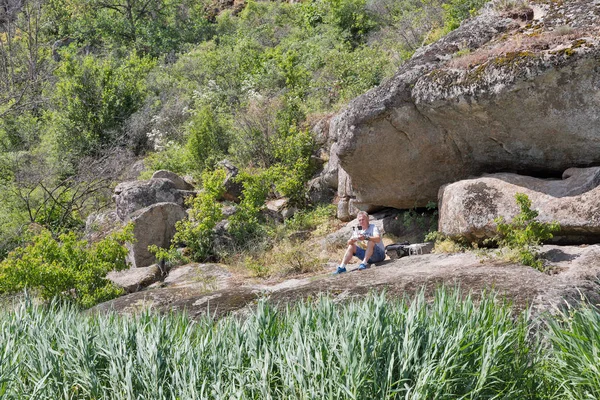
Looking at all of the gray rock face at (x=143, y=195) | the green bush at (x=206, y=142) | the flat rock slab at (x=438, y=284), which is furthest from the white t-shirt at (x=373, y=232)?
the green bush at (x=206, y=142)

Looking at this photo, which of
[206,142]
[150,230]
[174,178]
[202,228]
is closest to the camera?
[202,228]

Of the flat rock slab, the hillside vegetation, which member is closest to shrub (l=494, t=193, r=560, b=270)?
the flat rock slab

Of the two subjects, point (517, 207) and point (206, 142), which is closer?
point (517, 207)

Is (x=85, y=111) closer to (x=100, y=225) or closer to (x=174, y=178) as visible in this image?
(x=174, y=178)

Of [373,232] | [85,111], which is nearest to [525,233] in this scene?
[373,232]

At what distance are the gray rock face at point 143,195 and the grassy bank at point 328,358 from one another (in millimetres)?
9488

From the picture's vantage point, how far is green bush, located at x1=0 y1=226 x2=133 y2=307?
9203 mm

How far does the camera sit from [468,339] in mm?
3926

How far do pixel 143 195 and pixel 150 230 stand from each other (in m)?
1.52

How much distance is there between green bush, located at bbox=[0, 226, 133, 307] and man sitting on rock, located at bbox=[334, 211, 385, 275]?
3531 mm

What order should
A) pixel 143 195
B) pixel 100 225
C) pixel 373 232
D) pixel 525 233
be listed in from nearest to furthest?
pixel 525 233, pixel 373 232, pixel 143 195, pixel 100 225

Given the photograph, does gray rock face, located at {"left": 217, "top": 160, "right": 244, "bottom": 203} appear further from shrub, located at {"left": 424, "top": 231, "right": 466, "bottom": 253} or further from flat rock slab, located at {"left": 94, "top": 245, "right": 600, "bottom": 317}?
shrub, located at {"left": 424, "top": 231, "right": 466, "bottom": 253}

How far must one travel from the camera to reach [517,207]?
27.4 ft

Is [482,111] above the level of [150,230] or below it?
above
